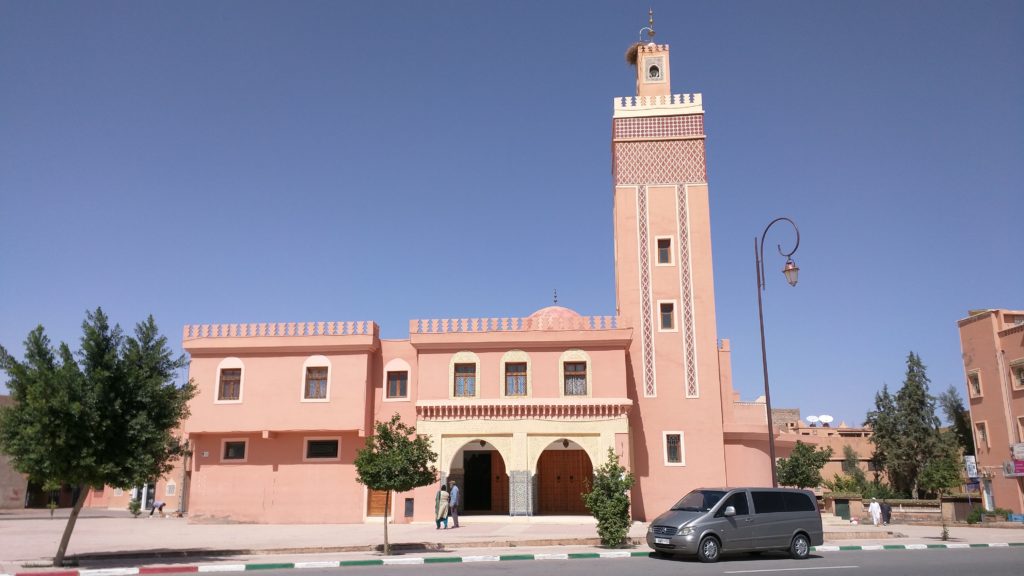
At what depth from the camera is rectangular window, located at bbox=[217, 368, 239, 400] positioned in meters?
26.5

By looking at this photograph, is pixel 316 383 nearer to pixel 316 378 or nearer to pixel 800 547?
pixel 316 378

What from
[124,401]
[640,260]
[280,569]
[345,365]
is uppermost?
[640,260]

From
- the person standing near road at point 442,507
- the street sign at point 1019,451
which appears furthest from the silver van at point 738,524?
the street sign at point 1019,451

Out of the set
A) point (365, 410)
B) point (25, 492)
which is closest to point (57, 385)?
point (365, 410)

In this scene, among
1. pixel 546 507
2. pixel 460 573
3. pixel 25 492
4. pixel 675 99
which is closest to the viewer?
pixel 460 573

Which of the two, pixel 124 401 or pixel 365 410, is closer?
pixel 124 401

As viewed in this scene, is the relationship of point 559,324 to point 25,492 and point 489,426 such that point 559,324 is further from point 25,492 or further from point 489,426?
point 25,492

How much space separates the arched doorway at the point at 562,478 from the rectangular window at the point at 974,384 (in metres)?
21.4

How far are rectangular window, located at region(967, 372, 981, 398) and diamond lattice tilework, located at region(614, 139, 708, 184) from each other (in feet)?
60.9

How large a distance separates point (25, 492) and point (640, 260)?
32735 millimetres

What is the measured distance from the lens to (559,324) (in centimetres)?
2645

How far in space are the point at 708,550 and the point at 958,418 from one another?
41.5 metres

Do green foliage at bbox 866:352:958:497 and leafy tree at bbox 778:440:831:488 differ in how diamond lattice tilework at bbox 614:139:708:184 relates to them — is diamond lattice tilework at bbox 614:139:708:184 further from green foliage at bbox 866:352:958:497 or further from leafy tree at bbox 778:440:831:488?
green foliage at bbox 866:352:958:497

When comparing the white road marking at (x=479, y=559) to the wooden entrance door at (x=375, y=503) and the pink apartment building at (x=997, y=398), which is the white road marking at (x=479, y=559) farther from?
the pink apartment building at (x=997, y=398)
